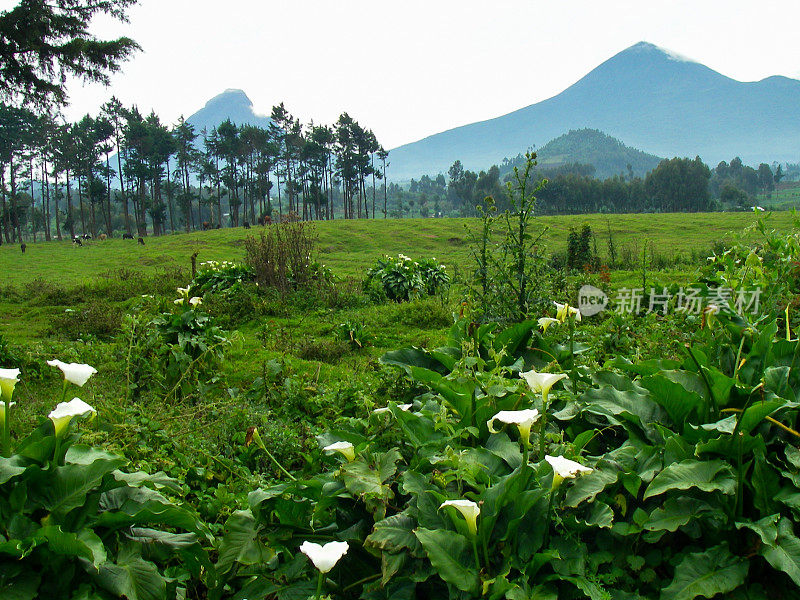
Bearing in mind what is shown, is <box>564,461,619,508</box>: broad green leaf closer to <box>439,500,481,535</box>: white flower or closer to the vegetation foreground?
the vegetation foreground

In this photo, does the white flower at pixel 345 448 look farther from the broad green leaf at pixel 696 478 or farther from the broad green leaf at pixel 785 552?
the broad green leaf at pixel 785 552

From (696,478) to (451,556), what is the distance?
1.01 m

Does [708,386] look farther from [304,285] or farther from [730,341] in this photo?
[304,285]

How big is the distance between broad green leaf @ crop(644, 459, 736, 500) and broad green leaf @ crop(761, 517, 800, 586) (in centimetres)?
20

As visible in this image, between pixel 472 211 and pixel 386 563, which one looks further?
pixel 472 211

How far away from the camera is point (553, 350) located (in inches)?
156

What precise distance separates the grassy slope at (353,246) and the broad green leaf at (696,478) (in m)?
16.2

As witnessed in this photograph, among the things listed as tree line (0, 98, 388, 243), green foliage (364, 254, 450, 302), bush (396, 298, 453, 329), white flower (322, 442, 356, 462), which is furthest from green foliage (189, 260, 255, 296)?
tree line (0, 98, 388, 243)

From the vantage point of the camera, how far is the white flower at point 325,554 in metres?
1.58

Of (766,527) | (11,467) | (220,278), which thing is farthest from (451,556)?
(220,278)

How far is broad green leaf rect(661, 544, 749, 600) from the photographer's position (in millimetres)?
1925

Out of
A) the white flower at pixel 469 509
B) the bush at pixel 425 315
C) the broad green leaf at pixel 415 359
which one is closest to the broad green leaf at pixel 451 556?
the white flower at pixel 469 509

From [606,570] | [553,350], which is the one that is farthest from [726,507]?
[553,350]

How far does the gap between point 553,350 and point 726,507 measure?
6.21ft
